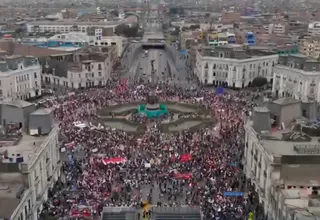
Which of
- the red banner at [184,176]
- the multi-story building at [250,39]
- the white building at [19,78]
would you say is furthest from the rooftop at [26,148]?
the multi-story building at [250,39]

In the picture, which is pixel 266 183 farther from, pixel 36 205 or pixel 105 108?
pixel 105 108

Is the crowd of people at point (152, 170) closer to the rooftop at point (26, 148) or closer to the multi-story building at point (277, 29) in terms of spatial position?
the rooftop at point (26, 148)

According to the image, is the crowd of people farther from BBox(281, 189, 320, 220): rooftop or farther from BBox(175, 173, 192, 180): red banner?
BBox(281, 189, 320, 220): rooftop

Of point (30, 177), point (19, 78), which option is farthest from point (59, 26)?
point (30, 177)

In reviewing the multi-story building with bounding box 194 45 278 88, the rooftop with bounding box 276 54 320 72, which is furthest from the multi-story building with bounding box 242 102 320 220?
the multi-story building with bounding box 194 45 278 88

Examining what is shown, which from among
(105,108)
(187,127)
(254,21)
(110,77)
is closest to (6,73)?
(105,108)

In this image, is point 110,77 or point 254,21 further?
point 254,21

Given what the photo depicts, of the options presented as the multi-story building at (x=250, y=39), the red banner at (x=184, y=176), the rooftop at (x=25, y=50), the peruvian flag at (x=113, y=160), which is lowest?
the red banner at (x=184, y=176)
